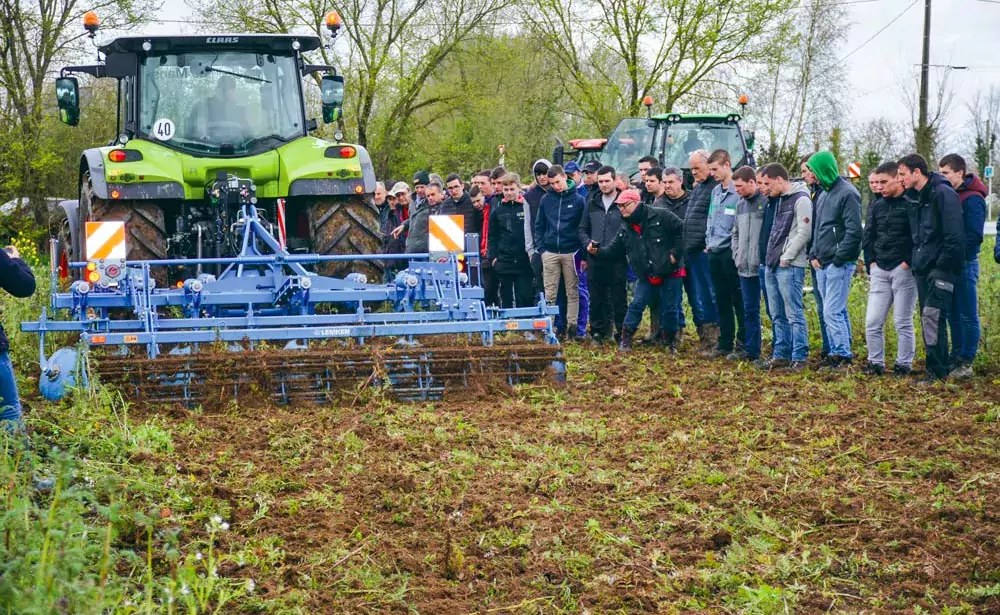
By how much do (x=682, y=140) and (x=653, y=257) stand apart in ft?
18.2

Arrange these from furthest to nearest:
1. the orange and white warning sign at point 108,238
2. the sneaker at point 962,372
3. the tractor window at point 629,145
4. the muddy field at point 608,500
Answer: the tractor window at point 629,145
the orange and white warning sign at point 108,238
the sneaker at point 962,372
the muddy field at point 608,500

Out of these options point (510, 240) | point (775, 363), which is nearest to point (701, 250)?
point (775, 363)

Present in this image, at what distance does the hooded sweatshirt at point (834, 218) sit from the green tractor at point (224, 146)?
3486mm

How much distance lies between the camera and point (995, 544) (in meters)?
4.31

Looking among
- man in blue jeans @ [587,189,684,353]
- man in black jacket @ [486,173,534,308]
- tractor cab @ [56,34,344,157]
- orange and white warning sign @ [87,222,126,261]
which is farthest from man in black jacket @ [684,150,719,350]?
orange and white warning sign @ [87,222,126,261]

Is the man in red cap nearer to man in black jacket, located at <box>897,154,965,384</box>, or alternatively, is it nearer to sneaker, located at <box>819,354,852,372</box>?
sneaker, located at <box>819,354,852,372</box>

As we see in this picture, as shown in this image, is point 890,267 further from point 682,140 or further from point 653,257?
point 682,140

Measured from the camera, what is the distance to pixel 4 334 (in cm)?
482

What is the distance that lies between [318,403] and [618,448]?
6.69ft

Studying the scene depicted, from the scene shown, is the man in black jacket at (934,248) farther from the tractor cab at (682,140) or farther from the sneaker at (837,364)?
the tractor cab at (682,140)

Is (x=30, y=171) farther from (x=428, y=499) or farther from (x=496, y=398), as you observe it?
(x=428, y=499)

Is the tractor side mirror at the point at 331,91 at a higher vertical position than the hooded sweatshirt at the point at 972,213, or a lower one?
higher

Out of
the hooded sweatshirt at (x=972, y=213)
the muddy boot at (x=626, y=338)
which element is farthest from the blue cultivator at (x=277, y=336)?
the hooded sweatshirt at (x=972, y=213)

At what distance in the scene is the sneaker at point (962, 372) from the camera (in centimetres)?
774
